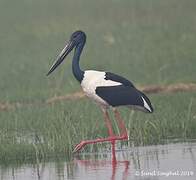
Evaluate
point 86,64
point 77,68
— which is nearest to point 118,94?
point 77,68

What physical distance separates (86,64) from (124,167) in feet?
34.6

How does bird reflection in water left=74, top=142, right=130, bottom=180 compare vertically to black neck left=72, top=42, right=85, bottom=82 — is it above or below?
below

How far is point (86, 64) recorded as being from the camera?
A: 853 inches

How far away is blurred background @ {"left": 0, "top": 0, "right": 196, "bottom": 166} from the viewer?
12.9m

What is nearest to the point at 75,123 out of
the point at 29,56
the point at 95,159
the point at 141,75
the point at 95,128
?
the point at 95,128

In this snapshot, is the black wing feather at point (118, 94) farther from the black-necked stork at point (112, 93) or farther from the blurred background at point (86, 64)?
the blurred background at point (86, 64)

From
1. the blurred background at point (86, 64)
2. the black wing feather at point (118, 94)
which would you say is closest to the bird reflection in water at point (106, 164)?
the blurred background at point (86, 64)

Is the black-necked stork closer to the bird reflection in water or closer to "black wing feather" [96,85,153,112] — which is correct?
"black wing feather" [96,85,153,112]

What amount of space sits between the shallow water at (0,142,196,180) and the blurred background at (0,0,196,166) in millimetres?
437

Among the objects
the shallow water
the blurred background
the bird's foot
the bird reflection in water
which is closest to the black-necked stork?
the bird's foot

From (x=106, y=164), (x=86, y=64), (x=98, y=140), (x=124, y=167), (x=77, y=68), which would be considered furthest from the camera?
(x=86, y=64)

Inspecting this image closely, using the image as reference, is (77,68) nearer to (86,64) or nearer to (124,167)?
(124,167)

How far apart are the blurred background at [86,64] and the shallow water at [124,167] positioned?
0.44 meters

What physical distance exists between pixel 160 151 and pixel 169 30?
43.6 feet
